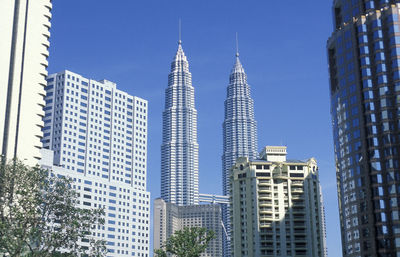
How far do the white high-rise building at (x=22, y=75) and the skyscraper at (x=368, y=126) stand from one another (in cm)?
6932

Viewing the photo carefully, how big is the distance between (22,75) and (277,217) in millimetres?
104948

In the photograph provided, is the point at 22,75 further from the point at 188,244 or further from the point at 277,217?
the point at 277,217

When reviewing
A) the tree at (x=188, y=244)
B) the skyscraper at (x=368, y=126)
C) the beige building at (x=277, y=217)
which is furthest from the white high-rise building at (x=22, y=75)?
the beige building at (x=277, y=217)

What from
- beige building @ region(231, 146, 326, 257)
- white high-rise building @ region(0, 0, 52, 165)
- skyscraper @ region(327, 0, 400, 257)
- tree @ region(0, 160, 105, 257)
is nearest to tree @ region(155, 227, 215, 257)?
tree @ region(0, 160, 105, 257)

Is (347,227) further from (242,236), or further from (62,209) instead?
(62,209)

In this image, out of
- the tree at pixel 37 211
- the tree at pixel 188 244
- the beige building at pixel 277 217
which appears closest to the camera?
the tree at pixel 37 211

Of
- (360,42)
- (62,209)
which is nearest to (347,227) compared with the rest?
(360,42)

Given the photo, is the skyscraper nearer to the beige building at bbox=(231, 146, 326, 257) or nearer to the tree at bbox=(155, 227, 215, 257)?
the tree at bbox=(155, 227, 215, 257)

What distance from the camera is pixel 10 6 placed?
11719cm

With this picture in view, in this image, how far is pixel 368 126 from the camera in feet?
441

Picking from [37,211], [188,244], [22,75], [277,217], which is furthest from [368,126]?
[37,211]

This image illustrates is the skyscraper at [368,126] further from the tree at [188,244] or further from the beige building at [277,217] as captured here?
the beige building at [277,217]

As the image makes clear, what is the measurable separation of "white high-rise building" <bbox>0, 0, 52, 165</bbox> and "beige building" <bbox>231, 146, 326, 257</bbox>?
3726 inches

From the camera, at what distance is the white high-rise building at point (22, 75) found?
110750 mm
